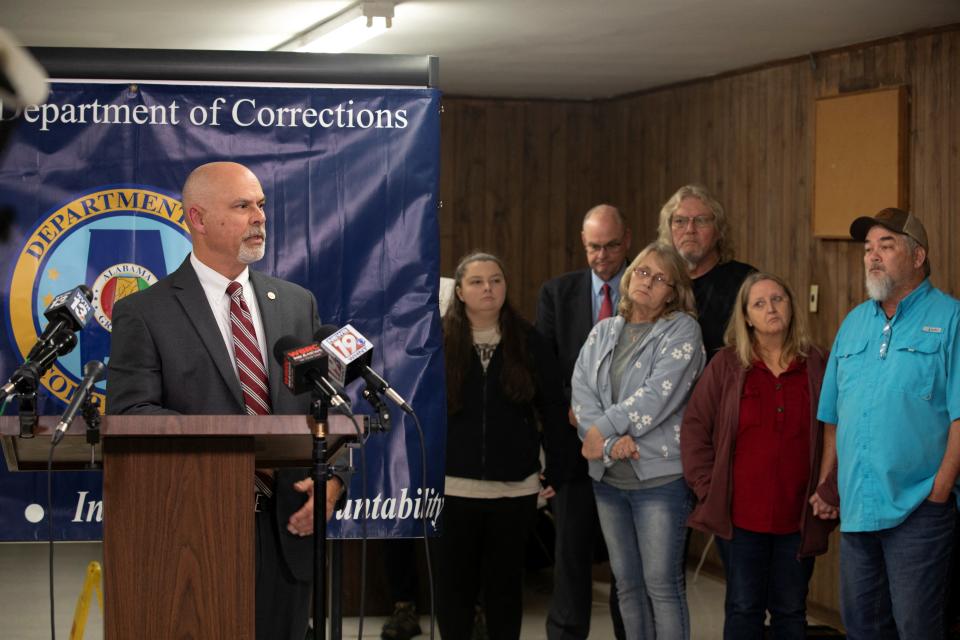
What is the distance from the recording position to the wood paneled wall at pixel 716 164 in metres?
5.29

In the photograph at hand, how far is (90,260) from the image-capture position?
11.3 feet

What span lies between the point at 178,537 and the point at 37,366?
1.34 feet

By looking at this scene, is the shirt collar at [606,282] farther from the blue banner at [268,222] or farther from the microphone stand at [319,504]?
the microphone stand at [319,504]

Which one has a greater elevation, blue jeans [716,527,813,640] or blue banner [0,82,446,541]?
blue banner [0,82,446,541]

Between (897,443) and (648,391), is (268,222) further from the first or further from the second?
(897,443)

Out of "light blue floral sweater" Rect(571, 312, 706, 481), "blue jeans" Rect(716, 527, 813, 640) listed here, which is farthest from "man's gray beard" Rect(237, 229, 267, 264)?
"blue jeans" Rect(716, 527, 813, 640)

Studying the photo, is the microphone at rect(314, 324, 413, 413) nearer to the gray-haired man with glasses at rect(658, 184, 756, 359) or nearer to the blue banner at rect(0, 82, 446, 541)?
the blue banner at rect(0, 82, 446, 541)

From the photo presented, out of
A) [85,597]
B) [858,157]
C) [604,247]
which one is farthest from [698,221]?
[85,597]

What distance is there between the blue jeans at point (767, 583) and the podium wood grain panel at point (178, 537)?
6.77 feet

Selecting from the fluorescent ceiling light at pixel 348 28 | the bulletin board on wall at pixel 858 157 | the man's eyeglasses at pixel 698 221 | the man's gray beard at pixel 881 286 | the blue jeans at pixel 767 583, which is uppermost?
the fluorescent ceiling light at pixel 348 28

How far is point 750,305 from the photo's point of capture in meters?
3.98

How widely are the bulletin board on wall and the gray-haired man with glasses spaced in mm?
1338

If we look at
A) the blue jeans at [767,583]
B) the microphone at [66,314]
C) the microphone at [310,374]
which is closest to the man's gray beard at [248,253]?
the microphone at [66,314]

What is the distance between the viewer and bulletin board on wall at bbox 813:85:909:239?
212 inches
